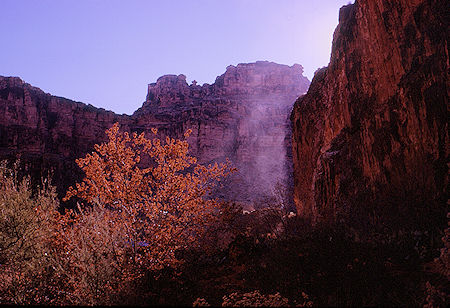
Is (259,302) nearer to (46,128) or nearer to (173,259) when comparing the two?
(173,259)

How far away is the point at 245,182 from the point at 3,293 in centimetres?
5690

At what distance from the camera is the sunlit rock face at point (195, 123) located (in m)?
61.1

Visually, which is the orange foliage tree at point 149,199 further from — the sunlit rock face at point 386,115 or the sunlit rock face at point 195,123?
the sunlit rock face at point 195,123

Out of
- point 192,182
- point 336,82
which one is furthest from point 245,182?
point 192,182

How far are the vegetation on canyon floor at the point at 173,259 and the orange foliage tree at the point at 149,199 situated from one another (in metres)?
0.04

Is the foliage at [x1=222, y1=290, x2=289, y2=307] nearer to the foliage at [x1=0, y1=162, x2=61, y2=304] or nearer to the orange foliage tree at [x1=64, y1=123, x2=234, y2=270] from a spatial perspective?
the orange foliage tree at [x1=64, y1=123, x2=234, y2=270]

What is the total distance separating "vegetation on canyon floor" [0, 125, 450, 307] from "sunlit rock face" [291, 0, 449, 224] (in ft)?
5.04

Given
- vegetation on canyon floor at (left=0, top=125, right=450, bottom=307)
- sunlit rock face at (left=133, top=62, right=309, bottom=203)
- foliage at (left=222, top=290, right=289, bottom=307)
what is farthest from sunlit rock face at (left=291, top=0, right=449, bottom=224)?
sunlit rock face at (left=133, top=62, right=309, bottom=203)

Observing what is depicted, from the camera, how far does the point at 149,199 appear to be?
9570 millimetres

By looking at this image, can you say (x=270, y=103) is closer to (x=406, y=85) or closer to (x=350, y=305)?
(x=406, y=85)

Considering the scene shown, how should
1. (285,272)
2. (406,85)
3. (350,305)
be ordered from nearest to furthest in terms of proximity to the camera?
(350,305) → (285,272) → (406,85)

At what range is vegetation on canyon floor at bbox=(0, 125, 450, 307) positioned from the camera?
580 centimetres

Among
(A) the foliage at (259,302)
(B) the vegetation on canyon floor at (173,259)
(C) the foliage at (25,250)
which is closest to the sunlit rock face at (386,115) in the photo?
(B) the vegetation on canyon floor at (173,259)

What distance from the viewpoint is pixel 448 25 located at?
26.6 ft
